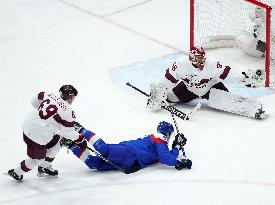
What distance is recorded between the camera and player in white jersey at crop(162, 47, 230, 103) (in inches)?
220

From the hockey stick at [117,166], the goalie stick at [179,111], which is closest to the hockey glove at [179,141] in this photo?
the hockey stick at [117,166]

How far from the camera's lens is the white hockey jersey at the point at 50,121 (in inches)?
178

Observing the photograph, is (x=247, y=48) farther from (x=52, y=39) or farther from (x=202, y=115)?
(x=52, y=39)

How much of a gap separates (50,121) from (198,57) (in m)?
1.44

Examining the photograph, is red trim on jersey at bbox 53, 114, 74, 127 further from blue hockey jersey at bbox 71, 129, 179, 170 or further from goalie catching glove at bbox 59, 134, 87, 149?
blue hockey jersey at bbox 71, 129, 179, 170

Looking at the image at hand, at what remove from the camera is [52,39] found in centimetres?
732

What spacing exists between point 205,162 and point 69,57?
2.40m

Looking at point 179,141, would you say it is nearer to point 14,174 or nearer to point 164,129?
point 164,129

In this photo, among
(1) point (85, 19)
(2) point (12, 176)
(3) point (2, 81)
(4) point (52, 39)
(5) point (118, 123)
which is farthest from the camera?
(1) point (85, 19)

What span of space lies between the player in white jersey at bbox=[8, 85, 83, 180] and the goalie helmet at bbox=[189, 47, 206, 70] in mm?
1256

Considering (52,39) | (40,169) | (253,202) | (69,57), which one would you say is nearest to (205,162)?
(253,202)

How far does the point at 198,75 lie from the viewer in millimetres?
5594

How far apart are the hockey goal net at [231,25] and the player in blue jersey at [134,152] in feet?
5.68

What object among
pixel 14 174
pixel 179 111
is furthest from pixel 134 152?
pixel 179 111
